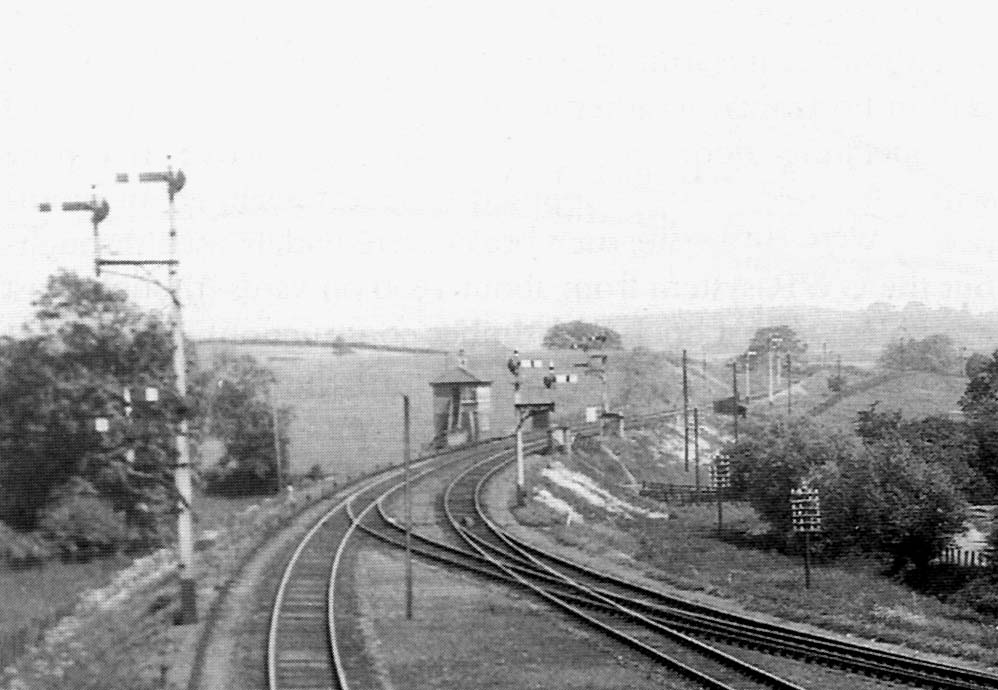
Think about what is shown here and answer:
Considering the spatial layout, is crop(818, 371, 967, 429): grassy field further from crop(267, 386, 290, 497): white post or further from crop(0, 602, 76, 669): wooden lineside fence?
crop(0, 602, 76, 669): wooden lineside fence

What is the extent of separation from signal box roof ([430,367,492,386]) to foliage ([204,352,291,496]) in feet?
35.1

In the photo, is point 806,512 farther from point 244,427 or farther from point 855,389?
point 855,389

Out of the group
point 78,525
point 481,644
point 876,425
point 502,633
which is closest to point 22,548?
point 78,525

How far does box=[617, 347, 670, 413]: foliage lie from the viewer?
73125mm

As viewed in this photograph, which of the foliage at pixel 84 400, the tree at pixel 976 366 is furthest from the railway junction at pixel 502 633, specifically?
the tree at pixel 976 366

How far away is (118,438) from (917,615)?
43.5 feet

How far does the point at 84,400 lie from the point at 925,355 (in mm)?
48842

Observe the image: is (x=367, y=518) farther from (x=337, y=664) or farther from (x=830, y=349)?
(x=830, y=349)

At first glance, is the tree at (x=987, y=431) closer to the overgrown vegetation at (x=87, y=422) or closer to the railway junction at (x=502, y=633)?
the railway junction at (x=502, y=633)

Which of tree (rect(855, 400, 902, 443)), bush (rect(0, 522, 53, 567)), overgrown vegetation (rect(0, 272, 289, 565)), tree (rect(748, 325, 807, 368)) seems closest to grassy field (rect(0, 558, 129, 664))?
bush (rect(0, 522, 53, 567))

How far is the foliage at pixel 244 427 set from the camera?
33.1 meters

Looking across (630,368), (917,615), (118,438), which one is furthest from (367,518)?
(630,368)

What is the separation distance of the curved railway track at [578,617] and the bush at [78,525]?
2.88 meters

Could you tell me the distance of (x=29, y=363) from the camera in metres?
16.9
